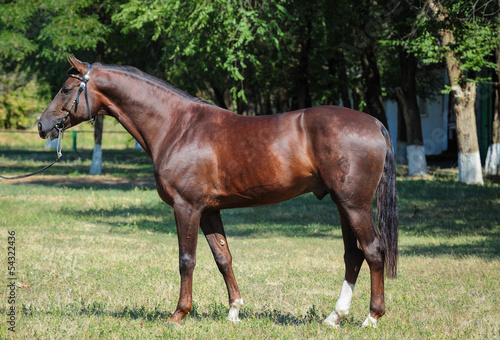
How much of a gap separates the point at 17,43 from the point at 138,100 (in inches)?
664

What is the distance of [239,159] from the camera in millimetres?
5211

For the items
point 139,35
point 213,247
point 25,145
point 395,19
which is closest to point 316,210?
point 395,19

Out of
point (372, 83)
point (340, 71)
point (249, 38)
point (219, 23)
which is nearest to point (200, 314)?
point (249, 38)

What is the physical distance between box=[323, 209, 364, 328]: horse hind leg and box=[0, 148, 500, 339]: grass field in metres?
0.14

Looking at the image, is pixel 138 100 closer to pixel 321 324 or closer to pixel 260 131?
pixel 260 131

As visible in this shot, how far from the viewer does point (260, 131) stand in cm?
526

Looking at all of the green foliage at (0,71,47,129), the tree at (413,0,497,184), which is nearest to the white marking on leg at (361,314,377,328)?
the tree at (413,0,497,184)

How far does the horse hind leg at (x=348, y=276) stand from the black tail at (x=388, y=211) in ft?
0.90

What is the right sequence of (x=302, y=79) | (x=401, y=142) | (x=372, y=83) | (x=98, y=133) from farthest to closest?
(x=401, y=142), (x=302, y=79), (x=98, y=133), (x=372, y=83)

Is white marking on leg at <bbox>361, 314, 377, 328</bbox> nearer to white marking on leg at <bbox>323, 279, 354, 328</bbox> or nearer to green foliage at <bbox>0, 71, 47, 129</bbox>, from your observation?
white marking on leg at <bbox>323, 279, 354, 328</bbox>

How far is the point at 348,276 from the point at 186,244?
1.53 m

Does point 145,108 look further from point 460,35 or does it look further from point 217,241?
point 460,35

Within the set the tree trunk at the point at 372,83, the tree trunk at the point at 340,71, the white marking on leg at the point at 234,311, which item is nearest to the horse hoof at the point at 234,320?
the white marking on leg at the point at 234,311

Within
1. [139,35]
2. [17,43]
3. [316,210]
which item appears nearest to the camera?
[316,210]
